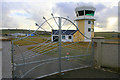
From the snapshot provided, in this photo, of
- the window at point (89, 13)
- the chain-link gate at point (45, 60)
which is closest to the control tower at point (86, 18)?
the window at point (89, 13)

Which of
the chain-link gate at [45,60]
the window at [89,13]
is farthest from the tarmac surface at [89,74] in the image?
the window at [89,13]

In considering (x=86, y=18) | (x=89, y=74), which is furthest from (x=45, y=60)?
(x=86, y=18)

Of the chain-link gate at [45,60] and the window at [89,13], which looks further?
the window at [89,13]

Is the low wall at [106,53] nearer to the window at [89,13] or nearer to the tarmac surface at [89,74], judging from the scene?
the tarmac surface at [89,74]

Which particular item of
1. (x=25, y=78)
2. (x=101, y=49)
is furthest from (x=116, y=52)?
(x=25, y=78)

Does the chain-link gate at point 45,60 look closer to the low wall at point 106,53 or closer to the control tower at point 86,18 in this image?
the low wall at point 106,53

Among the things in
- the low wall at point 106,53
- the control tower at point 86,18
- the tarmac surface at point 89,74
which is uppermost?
the control tower at point 86,18

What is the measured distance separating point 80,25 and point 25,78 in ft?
49.8

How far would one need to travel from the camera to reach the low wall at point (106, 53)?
423 cm

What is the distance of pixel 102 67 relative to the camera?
452 cm

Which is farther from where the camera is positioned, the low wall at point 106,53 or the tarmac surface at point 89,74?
the low wall at point 106,53

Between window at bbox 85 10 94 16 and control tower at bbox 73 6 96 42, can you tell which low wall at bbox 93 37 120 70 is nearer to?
control tower at bbox 73 6 96 42

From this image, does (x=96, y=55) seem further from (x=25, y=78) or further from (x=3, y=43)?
(x=3, y=43)

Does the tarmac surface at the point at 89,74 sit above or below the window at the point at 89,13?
below
